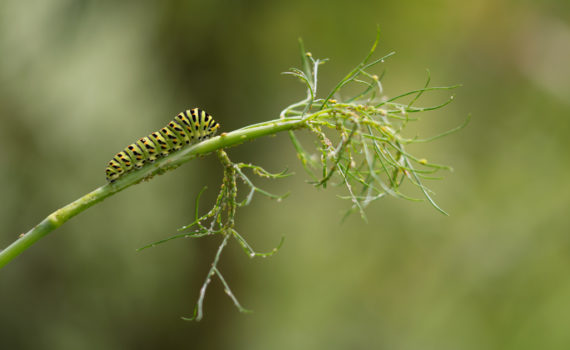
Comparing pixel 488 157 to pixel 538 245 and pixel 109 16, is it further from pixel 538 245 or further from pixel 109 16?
pixel 109 16

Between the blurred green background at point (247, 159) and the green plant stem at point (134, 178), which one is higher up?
the blurred green background at point (247, 159)

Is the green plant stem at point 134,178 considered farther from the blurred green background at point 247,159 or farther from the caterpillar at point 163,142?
the blurred green background at point 247,159

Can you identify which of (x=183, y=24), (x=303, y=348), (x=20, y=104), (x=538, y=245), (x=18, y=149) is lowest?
(x=303, y=348)

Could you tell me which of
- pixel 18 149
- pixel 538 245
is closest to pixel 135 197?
pixel 18 149

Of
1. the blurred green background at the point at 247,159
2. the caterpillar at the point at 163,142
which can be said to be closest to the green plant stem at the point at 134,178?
the caterpillar at the point at 163,142

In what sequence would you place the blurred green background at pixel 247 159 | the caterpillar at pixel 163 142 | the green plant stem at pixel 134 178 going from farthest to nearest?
the blurred green background at pixel 247 159 < the caterpillar at pixel 163 142 < the green plant stem at pixel 134 178

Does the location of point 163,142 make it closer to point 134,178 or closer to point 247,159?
point 134,178

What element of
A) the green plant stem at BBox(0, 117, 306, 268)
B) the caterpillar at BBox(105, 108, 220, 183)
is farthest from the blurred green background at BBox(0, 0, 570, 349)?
the green plant stem at BBox(0, 117, 306, 268)
